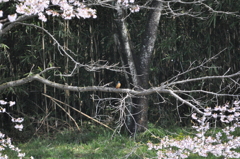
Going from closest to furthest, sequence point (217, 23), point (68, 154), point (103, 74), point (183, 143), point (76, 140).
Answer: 1. point (183, 143)
2. point (68, 154)
3. point (76, 140)
4. point (217, 23)
5. point (103, 74)

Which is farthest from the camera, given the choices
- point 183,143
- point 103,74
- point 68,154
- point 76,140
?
point 103,74

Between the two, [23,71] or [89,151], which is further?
[23,71]

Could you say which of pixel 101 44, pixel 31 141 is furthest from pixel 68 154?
pixel 101 44

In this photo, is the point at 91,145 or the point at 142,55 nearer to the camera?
the point at 91,145

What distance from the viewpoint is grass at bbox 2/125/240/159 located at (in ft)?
13.3

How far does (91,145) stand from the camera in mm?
4473

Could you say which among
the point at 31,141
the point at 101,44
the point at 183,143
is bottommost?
the point at 31,141

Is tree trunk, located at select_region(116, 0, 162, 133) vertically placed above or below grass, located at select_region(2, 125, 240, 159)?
above

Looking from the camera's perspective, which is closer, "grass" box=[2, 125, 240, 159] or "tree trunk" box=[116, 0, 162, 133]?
"grass" box=[2, 125, 240, 159]

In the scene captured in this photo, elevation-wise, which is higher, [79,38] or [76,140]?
[79,38]

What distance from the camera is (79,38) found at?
5.29 m

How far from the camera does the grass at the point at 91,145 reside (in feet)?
13.3

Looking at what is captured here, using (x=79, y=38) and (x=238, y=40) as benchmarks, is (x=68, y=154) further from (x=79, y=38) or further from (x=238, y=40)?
(x=238, y=40)

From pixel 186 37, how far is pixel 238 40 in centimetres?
76
